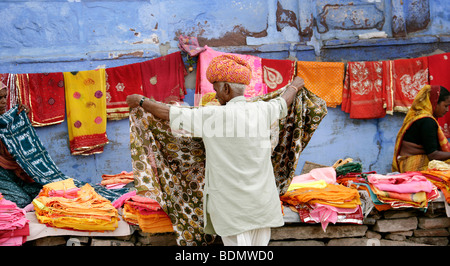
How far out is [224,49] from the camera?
6957 mm

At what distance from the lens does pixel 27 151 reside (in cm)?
519

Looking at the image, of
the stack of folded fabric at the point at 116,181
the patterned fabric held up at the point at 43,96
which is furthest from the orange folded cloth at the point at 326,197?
the patterned fabric held up at the point at 43,96

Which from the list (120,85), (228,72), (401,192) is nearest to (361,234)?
(401,192)

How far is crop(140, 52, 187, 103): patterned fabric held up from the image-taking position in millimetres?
6641

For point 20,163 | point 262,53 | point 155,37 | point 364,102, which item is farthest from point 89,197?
point 364,102

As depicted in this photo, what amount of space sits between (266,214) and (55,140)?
412cm

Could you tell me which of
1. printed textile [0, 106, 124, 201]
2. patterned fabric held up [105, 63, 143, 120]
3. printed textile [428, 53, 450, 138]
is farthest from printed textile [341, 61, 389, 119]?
printed textile [0, 106, 124, 201]

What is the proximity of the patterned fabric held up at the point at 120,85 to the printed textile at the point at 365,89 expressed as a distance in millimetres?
2912

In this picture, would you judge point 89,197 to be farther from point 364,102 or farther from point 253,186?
point 364,102

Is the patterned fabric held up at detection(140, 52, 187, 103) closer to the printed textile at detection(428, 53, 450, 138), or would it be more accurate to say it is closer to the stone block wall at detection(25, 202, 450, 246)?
the stone block wall at detection(25, 202, 450, 246)

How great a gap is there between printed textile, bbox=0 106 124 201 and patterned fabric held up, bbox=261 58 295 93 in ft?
8.71

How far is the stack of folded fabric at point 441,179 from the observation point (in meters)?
4.90

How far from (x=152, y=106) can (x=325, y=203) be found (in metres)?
1.95

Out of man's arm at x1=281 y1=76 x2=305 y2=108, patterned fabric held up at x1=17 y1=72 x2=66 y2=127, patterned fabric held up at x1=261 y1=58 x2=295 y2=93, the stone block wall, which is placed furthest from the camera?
patterned fabric held up at x1=261 y1=58 x2=295 y2=93
